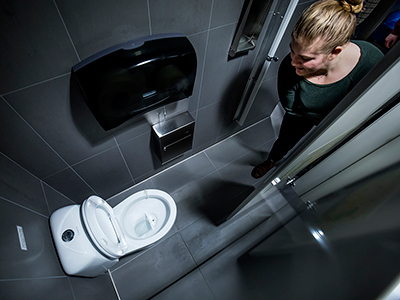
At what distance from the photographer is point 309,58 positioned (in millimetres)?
901

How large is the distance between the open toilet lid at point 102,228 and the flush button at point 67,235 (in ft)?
0.22

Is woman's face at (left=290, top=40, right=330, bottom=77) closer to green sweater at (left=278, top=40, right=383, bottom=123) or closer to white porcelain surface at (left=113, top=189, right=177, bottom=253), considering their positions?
green sweater at (left=278, top=40, right=383, bottom=123)

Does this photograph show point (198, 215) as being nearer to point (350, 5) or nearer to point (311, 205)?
point (311, 205)

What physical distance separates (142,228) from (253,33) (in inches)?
55.9

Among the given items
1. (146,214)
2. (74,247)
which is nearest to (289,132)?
(146,214)

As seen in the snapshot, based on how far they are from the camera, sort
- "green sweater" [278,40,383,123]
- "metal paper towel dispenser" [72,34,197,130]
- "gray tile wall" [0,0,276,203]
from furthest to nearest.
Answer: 1. "green sweater" [278,40,383,123]
2. "metal paper towel dispenser" [72,34,197,130]
3. "gray tile wall" [0,0,276,203]

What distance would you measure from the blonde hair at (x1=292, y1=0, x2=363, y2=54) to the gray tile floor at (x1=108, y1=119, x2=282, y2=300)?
0.93 m

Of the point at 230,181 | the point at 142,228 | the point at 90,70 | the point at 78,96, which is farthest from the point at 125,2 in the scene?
the point at 230,181

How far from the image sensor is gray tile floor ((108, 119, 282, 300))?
138 cm

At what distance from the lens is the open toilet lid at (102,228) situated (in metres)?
0.96

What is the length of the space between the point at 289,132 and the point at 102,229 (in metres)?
1.40

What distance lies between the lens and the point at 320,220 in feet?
2.20

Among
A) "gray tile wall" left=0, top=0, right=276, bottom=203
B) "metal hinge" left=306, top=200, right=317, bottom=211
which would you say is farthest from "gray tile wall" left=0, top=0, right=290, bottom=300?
"metal hinge" left=306, top=200, right=317, bottom=211

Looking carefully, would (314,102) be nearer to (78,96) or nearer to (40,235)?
(78,96)
